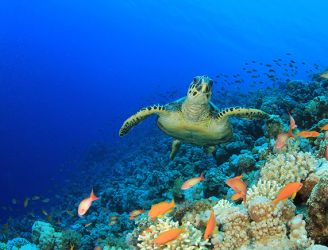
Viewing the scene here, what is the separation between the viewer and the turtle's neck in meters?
6.24

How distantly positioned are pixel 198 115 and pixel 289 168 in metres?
2.77

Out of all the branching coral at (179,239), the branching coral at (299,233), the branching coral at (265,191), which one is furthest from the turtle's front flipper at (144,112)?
the branching coral at (299,233)

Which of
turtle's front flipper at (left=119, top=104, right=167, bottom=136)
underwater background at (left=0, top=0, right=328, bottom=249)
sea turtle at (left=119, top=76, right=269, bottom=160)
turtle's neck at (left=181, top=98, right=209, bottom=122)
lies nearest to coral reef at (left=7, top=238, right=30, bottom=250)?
underwater background at (left=0, top=0, right=328, bottom=249)

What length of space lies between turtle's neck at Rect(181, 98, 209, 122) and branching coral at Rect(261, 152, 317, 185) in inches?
95.8

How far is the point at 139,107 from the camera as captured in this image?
66.8 meters

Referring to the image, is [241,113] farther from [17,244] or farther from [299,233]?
[17,244]

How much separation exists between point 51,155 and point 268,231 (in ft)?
195

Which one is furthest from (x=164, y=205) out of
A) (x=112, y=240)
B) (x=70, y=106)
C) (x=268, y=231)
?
(x=70, y=106)

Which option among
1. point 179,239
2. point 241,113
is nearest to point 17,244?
point 179,239

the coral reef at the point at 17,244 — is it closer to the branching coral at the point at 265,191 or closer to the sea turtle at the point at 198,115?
the sea turtle at the point at 198,115

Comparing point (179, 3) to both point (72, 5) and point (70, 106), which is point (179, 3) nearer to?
point (72, 5)

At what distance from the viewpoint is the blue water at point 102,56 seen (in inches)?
2275

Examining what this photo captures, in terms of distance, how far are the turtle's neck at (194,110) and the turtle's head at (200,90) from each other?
0.09 metres

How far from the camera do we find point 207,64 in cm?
11556
